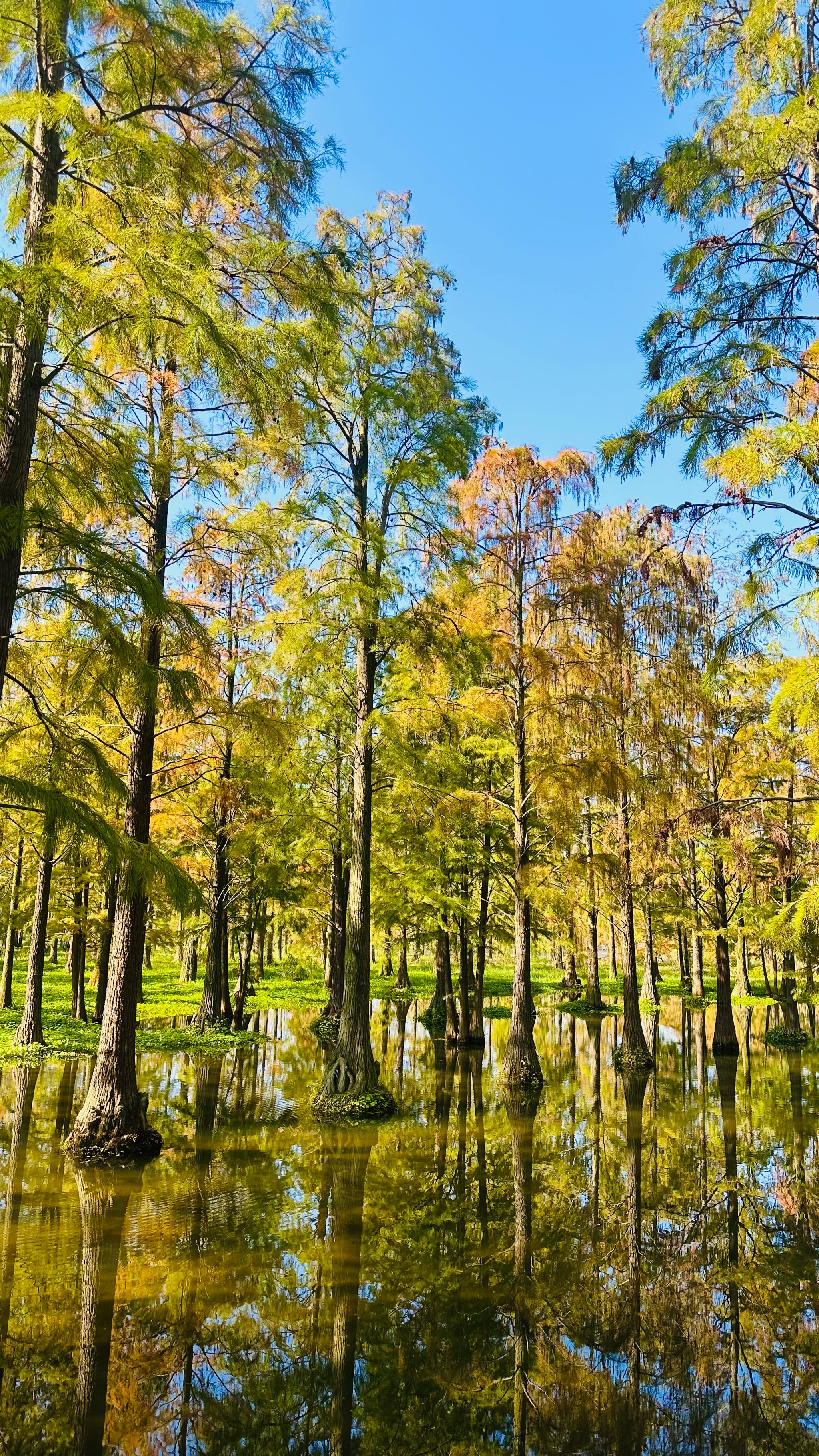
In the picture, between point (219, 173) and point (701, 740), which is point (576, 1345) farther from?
point (701, 740)

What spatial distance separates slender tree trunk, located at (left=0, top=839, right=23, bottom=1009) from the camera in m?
20.8

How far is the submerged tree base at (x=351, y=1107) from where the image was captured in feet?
39.0

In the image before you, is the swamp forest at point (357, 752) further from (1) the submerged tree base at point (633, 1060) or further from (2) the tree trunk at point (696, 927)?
(2) the tree trunk at point (696, 927)

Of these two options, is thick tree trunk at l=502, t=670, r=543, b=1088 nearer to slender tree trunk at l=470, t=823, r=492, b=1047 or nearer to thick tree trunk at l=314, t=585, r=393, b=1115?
slender tree trunk at l=470, t=823, r=492, b=1047

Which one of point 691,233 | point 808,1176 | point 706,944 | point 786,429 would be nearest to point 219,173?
point 691,233

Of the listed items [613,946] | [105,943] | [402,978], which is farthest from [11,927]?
[613,946]

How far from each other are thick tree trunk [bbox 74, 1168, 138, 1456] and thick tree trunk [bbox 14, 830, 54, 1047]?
8.09 metres

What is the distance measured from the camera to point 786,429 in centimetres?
649

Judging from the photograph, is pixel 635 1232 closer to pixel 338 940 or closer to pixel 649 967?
pixel 338 940

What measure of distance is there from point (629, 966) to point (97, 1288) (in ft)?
49.4

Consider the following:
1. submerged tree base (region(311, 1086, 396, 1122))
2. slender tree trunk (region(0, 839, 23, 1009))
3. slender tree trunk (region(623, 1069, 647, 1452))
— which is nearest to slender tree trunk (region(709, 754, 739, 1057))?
slender tree trunk (region(623, 1069, 647, 1452))

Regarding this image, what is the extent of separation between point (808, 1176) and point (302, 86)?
11.8m

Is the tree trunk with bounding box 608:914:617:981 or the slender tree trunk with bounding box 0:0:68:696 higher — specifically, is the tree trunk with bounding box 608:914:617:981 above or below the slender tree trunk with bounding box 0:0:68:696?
below

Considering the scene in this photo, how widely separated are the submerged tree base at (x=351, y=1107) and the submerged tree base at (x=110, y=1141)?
10.1 ft
